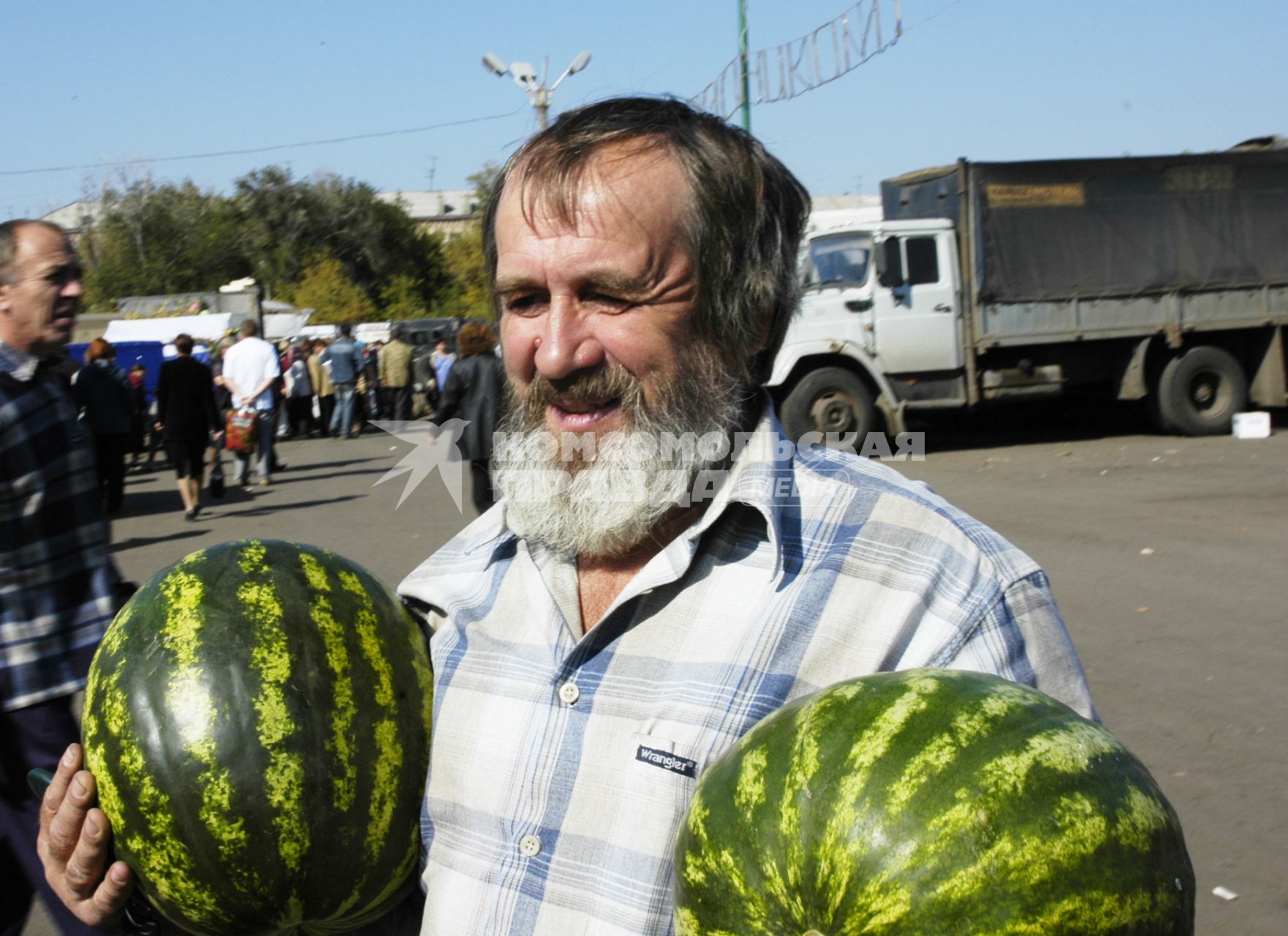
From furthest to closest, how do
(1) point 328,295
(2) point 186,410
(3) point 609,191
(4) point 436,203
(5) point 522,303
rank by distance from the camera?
(4) point 436,203, (1) point 328,295, (2) point 186,410, (5) point 522,303, (3) point 609,191

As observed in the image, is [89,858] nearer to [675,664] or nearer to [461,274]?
[675,664]

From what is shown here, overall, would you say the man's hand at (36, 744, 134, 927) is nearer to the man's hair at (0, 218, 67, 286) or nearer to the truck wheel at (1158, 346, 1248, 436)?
the man's hair at (0, 218, 67, 286)

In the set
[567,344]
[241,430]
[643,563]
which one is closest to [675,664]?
[643,563]

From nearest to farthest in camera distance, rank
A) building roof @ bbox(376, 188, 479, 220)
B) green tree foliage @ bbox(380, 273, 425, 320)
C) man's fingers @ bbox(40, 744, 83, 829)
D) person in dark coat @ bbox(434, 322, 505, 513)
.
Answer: man's fingers @ bbox(40, 744, 83, 829) → person in dark coat @ bbox(434, 322, 505, 513) → green tree foliage @ bbox(380, 273, 425, 320) → building roof @ bbox(376, 188, 479, 220)

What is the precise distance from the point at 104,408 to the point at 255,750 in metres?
11.1

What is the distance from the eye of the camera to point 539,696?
1.83m

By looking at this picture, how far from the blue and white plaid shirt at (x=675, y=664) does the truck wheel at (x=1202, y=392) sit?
1530 cm

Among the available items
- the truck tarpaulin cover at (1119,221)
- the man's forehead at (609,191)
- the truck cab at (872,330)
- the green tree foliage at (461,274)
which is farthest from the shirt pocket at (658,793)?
the green tree foliage at (461,274)

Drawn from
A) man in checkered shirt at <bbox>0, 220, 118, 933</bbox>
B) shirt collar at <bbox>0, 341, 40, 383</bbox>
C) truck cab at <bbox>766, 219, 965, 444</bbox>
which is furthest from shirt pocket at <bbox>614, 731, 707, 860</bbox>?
truck cab at <bbox>766, 219, 965, 444</bbox>

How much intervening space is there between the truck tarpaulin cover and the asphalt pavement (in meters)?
2.26

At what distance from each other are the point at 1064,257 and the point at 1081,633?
9.94 m

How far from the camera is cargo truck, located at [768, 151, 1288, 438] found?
47.8 ft

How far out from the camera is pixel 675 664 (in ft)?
5.73

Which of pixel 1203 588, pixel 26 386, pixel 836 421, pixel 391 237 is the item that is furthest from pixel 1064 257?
pixel 391 237
